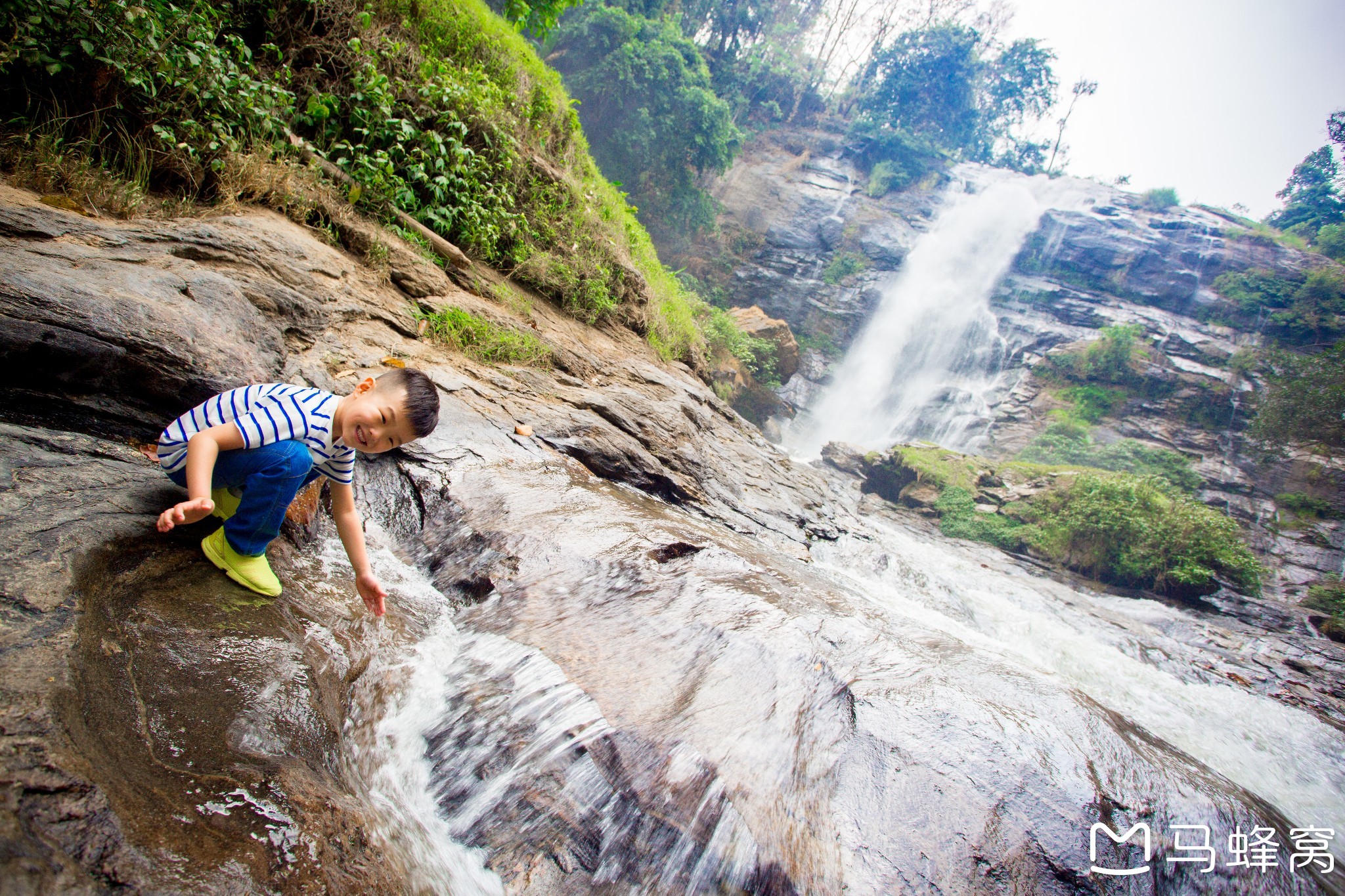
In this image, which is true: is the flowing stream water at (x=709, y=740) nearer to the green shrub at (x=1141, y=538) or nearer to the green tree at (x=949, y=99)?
the green shrub at (x=1141, y=538)

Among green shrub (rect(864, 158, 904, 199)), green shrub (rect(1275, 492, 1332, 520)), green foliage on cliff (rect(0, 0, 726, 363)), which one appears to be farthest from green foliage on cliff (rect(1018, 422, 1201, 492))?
green shrub (rect(864, 158, 904, 199))

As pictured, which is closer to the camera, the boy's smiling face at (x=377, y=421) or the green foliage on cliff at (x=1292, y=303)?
the boy's smiling face at (x=377, y=421)

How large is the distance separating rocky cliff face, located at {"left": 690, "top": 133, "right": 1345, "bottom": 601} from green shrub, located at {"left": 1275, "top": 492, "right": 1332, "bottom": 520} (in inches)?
8.2

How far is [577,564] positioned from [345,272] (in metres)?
3.13

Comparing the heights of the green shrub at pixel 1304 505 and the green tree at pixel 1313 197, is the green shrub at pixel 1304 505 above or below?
below

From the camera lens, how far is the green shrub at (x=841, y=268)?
23969 mm

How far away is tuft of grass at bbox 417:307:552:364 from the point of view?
15.4 feet

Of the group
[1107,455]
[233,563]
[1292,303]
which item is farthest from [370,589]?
[1292,303]

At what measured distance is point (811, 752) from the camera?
2.04 meters

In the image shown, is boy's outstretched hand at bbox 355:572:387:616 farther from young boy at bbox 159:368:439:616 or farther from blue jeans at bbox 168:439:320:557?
blue jeans at bbox 168:439:320:557

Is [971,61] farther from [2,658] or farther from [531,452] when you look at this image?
[2,658]

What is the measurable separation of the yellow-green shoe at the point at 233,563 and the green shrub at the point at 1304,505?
20.6 m

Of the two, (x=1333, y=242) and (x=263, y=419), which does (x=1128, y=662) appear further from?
(x=1333, y=242)

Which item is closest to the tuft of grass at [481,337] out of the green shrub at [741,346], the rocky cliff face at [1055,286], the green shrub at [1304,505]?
the green shrub at [741,346]
